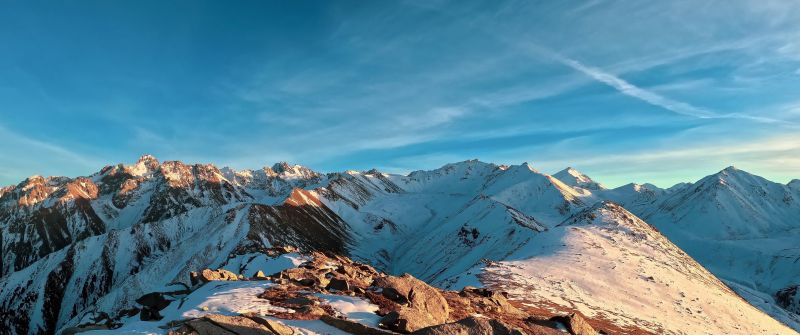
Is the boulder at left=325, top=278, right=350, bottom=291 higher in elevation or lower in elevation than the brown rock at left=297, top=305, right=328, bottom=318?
higher

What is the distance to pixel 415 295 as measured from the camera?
2630 cm

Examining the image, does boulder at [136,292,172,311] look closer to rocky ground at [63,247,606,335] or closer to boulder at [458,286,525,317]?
rocky ground at [63,247,606,335]

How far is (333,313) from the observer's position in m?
22.2

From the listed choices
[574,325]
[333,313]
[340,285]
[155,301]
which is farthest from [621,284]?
[155,301]

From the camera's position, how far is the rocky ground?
61.1 feet

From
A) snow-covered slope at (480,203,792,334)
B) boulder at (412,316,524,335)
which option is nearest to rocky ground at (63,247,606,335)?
boulder at (412,316,524,335)

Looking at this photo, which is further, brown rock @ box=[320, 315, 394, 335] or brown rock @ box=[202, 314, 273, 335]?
brown rock @ box=[320, 315, 394, 335]

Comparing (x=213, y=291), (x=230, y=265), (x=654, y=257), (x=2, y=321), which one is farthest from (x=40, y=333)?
(x=654, y=257)

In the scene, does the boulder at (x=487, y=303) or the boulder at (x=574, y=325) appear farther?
the boulder at (x=487, y=303)

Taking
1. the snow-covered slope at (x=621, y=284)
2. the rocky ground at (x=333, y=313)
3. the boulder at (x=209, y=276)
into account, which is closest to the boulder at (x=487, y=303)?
the rocky ground at (x=333, y=313)

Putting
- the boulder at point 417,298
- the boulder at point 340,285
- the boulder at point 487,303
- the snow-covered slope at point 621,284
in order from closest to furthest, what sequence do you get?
the boulder at point 417,298 < the boulder at point 340,285 < the boulder at point 487,303 < the snow-covered slope at point 621,284

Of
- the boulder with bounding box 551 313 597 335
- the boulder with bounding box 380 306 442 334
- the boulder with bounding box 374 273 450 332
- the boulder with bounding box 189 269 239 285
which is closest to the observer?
the boulder with bounding box 380 306 442 334

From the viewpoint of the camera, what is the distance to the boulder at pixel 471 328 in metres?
18.1

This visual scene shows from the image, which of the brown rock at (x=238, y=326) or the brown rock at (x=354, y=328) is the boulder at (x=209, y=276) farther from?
the brown rock at (x=354, y=328)
